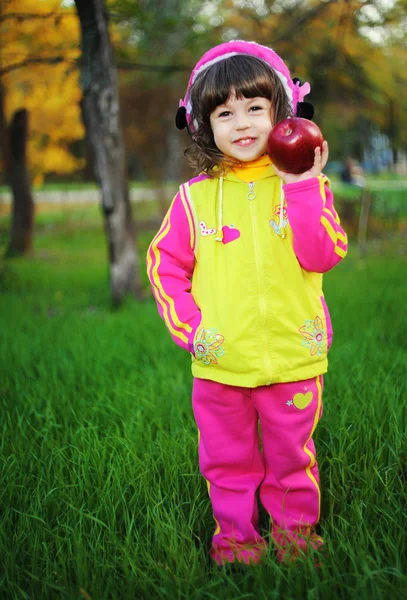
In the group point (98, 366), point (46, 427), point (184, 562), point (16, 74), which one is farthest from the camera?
point (16, 74)

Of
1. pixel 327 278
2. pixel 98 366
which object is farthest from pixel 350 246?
pixel 98 366

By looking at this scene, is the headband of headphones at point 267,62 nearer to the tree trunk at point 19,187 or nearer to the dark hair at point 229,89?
the dark hair at point 229,89

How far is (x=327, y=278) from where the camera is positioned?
662 cm

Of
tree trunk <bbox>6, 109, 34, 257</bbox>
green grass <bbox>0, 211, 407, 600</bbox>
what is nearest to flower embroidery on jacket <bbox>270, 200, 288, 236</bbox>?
A: green grass <bbox>0, 211, 407, 600</bbox>

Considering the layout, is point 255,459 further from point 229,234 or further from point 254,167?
point 254,167

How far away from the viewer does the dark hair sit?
6.02 ft

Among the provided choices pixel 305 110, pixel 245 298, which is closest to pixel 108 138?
pixel 305 110

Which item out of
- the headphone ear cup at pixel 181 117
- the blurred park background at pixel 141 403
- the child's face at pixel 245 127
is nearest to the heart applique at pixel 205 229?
the child's face at pixel 245 127

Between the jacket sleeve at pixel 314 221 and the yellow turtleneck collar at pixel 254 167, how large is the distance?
0.76ft

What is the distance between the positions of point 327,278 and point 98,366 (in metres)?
3.80

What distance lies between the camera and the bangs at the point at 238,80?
Result: 1.83m

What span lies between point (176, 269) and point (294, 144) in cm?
58

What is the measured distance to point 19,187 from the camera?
32.9 ft

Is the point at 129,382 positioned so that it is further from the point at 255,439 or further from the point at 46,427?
the point at 255,439
